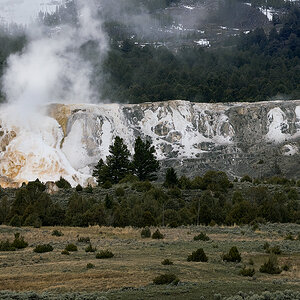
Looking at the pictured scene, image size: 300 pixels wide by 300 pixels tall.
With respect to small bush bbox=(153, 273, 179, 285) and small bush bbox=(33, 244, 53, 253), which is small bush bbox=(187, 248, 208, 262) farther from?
small bush bbox=(33, 244, 53, 253)

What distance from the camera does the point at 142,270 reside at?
1487 cm

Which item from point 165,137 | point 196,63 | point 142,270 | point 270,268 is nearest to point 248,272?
point 270,268

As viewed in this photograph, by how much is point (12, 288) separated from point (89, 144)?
63.6 meters

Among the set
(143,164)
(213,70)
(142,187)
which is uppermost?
(213,70)

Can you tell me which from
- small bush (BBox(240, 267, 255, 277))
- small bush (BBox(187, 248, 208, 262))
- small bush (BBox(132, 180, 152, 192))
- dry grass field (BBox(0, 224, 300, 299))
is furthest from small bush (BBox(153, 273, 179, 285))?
small bush (BBox(132, 180, 152, 192))

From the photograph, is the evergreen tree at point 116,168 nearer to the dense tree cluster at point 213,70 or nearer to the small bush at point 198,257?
the small bush at point 198,257

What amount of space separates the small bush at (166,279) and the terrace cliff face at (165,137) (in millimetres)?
51909

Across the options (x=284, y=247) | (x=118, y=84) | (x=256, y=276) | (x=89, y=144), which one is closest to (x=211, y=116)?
(x=89, y=144)

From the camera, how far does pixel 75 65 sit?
4724 inches

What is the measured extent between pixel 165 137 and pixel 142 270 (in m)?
64.1

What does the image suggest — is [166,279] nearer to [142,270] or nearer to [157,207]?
[142,270]

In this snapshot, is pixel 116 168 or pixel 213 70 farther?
pixel 213 70

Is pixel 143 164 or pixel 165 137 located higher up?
pixel 165 137

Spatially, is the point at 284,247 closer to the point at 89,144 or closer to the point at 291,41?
the point at 89,144
